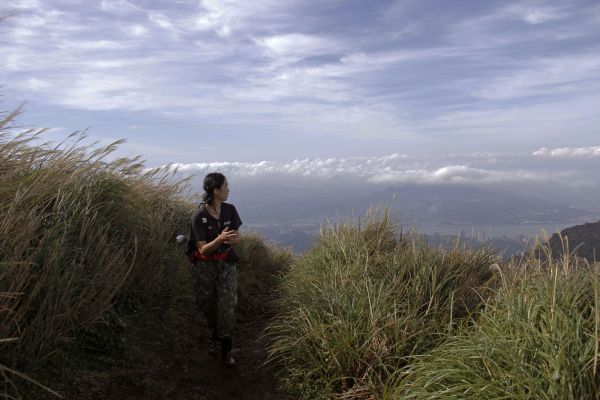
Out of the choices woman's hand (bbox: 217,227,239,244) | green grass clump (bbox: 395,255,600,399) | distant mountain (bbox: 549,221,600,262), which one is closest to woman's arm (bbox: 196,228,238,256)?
woman's hand (bbox: 217,227,239,244)

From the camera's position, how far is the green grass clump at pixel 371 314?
4.38 meters

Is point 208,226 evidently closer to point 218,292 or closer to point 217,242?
point 217,242

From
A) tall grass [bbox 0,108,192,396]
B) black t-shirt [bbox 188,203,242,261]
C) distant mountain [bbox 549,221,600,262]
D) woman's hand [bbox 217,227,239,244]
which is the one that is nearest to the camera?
tall grass [bbox 0,108,192,396]

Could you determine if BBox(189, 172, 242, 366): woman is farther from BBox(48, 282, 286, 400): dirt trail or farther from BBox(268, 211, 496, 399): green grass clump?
BBox(268, 211, 496, 399): green grass clump

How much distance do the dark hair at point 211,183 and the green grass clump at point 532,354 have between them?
9.69 ft

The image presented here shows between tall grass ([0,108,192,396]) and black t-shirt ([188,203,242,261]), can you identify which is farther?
black t-shirt ([188,203,242,261])

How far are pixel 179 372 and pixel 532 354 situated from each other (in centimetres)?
365

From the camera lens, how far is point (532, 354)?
305cm

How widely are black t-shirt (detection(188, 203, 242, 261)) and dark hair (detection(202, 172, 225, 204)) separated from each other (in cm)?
13

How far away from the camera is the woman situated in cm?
536

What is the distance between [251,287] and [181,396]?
487cm

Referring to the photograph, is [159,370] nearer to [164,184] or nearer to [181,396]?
[181,396]

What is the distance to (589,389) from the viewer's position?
271cm

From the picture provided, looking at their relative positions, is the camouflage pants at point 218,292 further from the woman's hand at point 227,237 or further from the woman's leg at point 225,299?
the woman's hand at point 227,237
